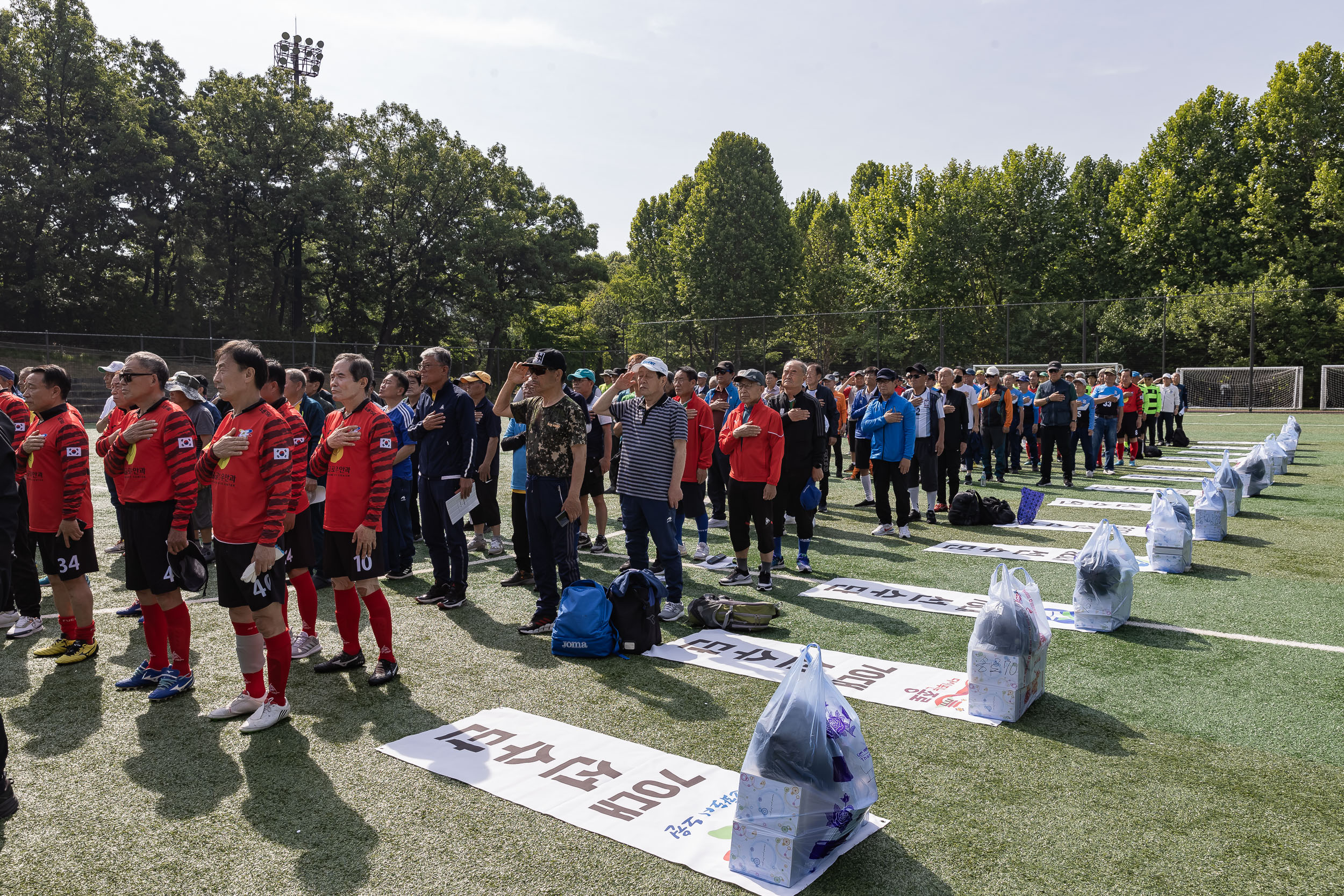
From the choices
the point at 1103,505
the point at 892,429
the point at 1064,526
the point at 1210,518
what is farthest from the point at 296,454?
the point at 1103,505

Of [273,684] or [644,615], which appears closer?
[273,684]

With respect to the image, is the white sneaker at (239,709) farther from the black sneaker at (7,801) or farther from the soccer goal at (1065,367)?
the soccer goal at (1065,367)

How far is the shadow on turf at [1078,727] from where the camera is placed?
13.1 feet

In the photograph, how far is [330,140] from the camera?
4228 cm

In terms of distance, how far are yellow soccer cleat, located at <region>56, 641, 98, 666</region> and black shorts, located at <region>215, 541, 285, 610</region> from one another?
2010mm

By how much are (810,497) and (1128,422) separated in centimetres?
1221

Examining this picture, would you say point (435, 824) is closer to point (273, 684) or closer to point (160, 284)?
point (273, 684)

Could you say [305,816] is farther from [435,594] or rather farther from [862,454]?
[862,454]

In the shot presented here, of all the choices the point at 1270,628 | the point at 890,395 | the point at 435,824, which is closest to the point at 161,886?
the point at 435,824

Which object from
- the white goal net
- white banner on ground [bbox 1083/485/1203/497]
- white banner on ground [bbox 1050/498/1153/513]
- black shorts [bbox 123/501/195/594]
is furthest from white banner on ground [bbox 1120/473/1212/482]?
the white goal net

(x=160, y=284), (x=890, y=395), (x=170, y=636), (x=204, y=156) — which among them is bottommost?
(x=170, y=636)

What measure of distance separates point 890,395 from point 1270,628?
4.48 meters

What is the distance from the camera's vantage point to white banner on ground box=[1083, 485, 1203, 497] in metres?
13.1

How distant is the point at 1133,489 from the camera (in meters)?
13.4
